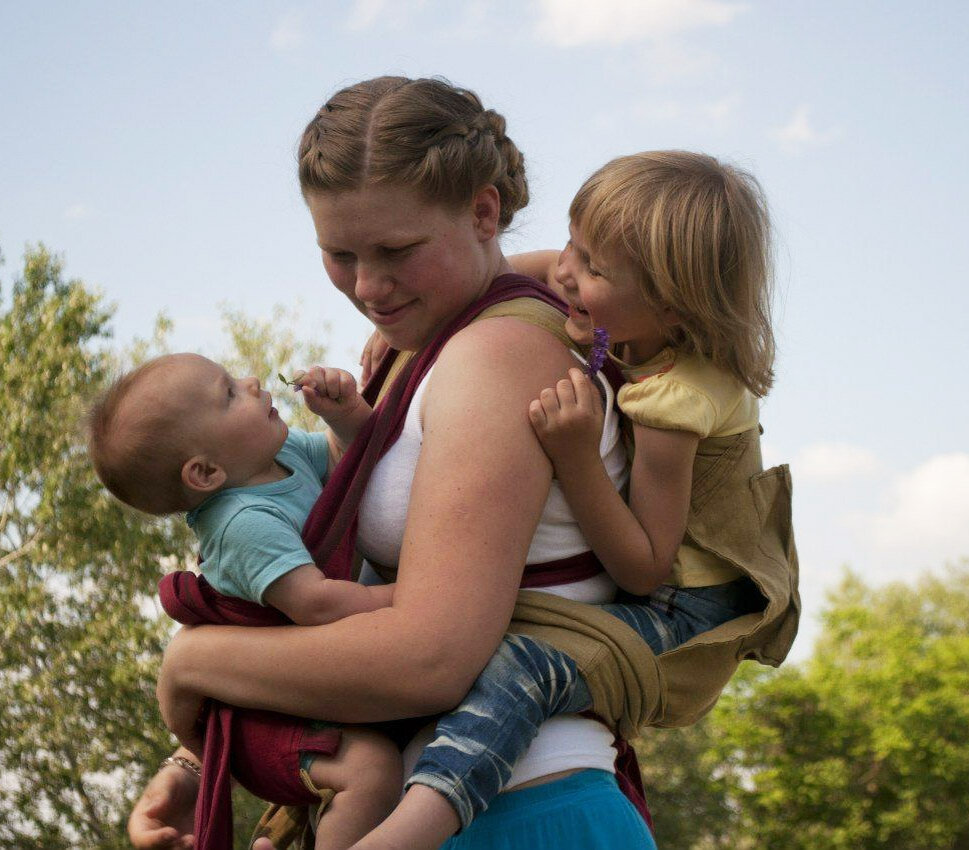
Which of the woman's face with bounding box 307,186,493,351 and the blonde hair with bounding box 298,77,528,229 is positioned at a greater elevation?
the blonde hair with bounding box 298,77,528,229

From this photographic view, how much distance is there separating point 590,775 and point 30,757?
1519 centimetres

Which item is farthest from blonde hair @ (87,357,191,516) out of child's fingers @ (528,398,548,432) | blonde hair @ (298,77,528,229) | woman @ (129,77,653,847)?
child's fingers @ (528,398,548,432)

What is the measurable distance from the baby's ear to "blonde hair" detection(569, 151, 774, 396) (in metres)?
0.89

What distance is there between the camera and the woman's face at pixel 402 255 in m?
2.41

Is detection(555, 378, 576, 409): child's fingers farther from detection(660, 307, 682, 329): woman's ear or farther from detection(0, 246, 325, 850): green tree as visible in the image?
detection(0, 246, 325, 850): green tree

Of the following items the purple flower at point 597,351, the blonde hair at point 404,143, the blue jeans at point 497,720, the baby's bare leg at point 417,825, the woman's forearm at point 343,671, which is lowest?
the baby's bare leg at point 417,825

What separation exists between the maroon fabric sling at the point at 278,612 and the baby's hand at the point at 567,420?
25 centimetres

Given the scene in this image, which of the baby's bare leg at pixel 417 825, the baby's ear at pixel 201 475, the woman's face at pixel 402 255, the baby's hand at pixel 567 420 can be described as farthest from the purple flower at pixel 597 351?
the baby's bare leg at pixel 417 825

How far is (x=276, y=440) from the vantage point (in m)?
2.49

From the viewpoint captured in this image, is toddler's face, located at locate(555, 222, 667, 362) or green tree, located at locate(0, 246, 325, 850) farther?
green tree, located at locate(0, 246, 325, 850)

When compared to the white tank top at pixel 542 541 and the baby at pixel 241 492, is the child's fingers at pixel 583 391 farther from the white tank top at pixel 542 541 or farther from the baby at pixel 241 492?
the baby at pixel 241 492

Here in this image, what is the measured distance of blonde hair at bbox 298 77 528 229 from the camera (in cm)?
241

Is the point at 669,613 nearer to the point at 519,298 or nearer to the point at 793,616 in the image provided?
the point at 793,616

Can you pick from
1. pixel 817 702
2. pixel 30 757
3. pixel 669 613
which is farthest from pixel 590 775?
pixel 817 702
